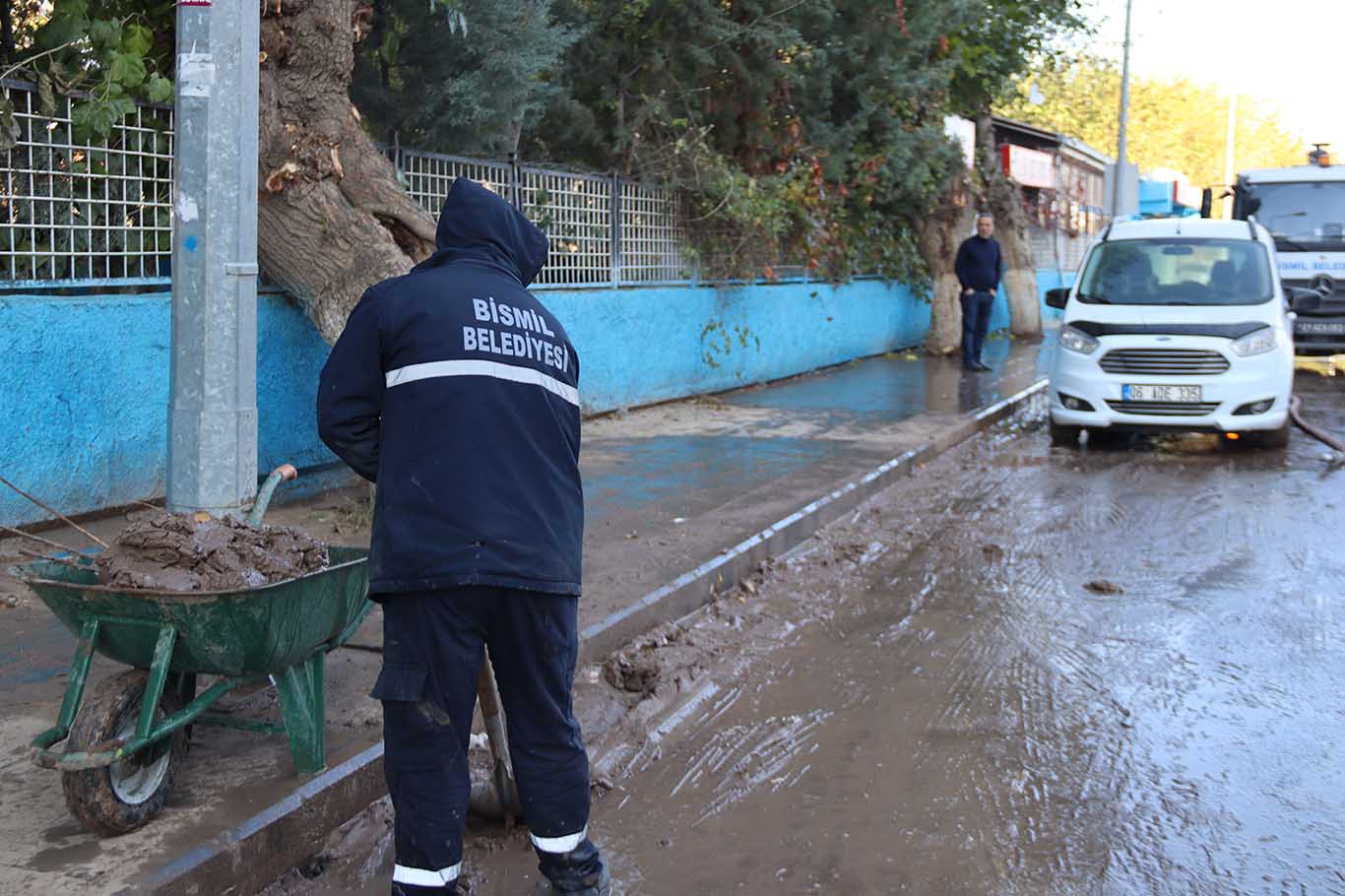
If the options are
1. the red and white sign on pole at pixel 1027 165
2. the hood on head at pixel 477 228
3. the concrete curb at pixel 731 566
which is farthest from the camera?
the red and white sign on pole at pixel 1027 165

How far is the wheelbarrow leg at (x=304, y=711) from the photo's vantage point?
13.0 feet

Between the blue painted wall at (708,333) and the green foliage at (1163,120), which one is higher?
the green foliage at (1163,120)

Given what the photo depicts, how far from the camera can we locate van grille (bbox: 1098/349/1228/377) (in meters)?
11.1

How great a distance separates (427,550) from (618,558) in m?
4.02

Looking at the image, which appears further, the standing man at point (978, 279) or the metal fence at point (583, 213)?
the standing man at point (978, 279)

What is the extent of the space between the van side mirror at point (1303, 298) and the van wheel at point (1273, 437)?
4.58m

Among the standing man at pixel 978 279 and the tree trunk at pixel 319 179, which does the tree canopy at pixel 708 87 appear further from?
the standing man at pixel 978 279

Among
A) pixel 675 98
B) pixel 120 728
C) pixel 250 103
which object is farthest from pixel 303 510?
pixel 675 98

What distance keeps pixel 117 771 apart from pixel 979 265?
14982mm

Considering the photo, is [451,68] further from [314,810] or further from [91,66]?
[314,810]

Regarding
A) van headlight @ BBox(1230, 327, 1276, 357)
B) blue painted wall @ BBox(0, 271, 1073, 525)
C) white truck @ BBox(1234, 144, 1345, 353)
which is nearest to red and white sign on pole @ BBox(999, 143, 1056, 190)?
white truck @ BBox(1234, 144, 1345, 353)

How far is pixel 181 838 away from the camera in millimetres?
3641

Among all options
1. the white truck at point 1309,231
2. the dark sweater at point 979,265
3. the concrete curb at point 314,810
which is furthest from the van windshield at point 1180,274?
the concrete curb at point 314,810

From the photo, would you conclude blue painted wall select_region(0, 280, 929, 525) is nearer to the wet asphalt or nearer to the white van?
the wet asphalt
